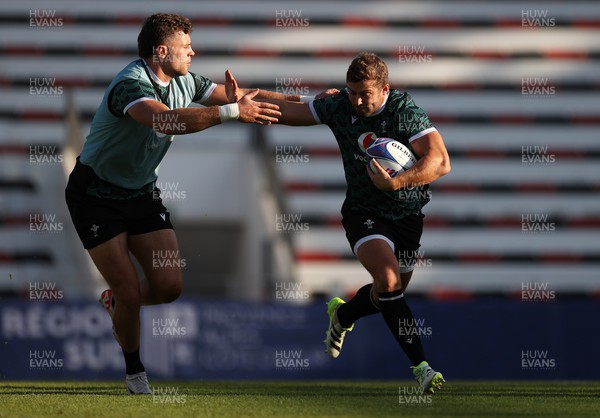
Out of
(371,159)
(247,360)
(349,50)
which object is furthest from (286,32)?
(371,159)

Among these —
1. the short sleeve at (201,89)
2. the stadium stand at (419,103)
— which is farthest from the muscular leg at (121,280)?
the stadium stand at (419,103)

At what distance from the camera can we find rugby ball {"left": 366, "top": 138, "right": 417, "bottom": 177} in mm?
6258

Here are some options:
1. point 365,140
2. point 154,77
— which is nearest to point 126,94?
point 154,77

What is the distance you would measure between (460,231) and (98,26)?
23.9ft

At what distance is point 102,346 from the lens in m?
12.1

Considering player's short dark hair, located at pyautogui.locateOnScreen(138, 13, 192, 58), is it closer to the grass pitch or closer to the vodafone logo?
the vodafone logo

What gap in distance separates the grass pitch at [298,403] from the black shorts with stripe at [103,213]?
0.95 meters

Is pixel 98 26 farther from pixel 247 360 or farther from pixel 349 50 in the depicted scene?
pixel 247 360

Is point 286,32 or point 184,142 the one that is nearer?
point 184,142

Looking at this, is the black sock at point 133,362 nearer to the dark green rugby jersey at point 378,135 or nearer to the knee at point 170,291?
the knee at point 170,291

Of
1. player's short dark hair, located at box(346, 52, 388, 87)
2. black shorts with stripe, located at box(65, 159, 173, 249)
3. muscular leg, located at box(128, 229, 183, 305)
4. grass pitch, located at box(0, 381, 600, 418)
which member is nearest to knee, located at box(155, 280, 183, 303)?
muscular leg, located at box(128, 229, 183, 305)

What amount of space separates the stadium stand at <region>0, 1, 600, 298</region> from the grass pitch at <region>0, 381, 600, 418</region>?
1045cm

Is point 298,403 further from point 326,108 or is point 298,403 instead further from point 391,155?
point 326,108

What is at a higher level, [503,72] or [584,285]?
[503,72]
